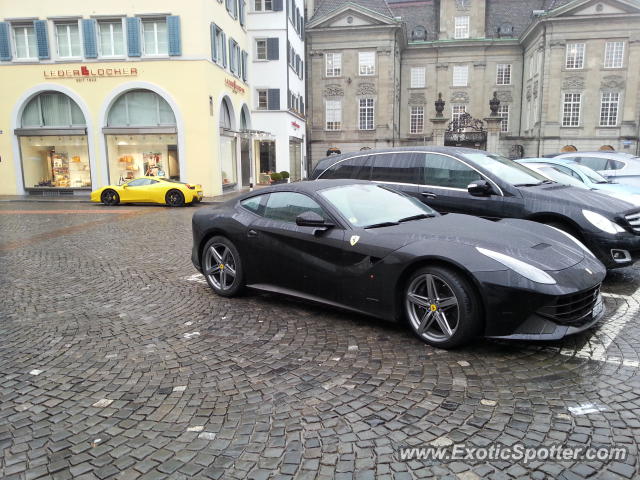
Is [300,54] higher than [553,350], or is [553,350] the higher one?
[300,54]

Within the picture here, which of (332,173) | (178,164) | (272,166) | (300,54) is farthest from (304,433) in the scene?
(300,54)

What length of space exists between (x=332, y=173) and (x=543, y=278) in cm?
491

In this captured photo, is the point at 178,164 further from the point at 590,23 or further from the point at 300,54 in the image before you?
the point at 590,23

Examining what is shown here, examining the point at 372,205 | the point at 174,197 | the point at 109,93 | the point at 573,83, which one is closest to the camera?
the point at 372,205

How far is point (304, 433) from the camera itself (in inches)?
120

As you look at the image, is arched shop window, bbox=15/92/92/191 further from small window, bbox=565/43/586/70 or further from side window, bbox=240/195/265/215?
small window, bbox=565/43/586/70

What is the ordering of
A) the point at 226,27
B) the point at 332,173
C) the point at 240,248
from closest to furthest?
the point at 240,248 < the point at 332,173 < the point at 226,27

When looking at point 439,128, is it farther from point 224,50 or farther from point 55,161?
point 55,161

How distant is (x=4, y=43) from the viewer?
81.4 feet

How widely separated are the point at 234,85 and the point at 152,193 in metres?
11.9

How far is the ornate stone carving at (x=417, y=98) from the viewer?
54.0 metres

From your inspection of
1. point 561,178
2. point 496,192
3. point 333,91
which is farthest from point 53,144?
point 333,91

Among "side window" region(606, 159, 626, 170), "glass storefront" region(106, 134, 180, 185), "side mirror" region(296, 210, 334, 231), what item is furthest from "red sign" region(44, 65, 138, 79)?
"side mirror" region(296, 210, 334, 231)

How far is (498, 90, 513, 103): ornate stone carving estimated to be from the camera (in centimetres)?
5309
